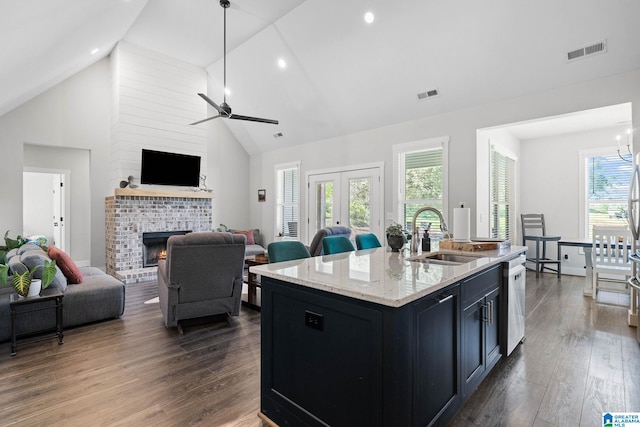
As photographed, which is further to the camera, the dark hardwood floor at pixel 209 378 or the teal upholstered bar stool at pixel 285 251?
the teal upholstered bar stool at pixel 285 251

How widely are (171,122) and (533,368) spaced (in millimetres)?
6846

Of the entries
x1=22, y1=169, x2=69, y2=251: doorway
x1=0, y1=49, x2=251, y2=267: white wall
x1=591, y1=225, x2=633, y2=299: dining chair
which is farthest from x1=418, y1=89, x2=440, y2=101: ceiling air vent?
x1=22, y1=169, x2=69, y2=251: doorway

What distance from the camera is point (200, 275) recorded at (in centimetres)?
329

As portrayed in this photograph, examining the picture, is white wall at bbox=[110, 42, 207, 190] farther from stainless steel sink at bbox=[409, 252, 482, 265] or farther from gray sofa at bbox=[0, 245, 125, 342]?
stainless steel sink at bbox=[409, 252, 482, 265]

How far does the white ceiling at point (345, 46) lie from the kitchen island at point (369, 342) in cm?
298

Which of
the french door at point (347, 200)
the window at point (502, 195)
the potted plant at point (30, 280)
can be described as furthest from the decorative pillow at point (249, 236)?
the window at point (502, 195)

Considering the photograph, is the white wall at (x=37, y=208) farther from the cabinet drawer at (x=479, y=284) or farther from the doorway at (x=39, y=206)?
the cabinet drawer at (x=479, y=284)

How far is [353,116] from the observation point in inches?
233

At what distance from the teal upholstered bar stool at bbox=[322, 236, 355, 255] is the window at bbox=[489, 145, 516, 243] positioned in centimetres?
314

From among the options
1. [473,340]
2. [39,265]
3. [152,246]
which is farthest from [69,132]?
[473,340]

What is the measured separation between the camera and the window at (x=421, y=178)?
5141 millimetres

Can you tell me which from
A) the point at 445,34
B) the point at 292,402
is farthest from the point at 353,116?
the point at 292,402

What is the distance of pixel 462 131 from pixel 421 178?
938 mm

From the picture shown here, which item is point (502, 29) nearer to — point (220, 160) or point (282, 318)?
point (282, 318)
